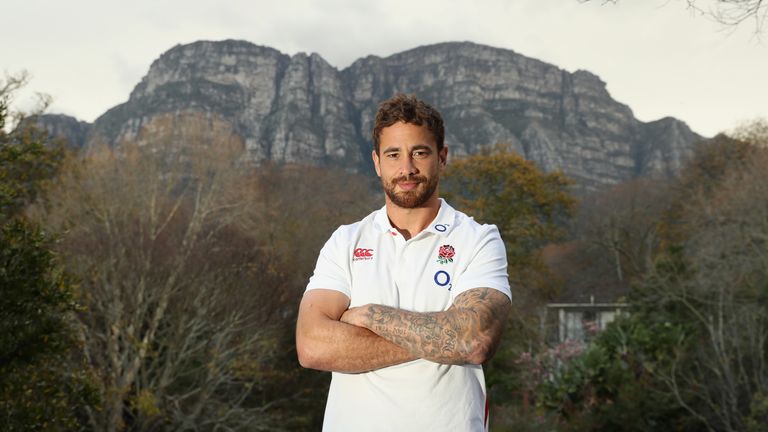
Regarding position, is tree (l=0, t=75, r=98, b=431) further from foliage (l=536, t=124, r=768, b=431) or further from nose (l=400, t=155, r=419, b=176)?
foliage (l=536, t=124, r=768, b=431)

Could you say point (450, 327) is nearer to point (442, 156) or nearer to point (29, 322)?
point (442, 156)

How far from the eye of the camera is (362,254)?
2.66m

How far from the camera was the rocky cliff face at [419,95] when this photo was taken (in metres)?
99.9

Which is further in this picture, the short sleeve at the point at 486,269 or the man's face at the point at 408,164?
the man's face at the point at 408,164

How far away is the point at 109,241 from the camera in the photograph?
1789cm

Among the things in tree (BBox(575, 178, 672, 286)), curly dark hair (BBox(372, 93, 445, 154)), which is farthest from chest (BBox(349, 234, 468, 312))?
tree (BBox(575, 178, 672, 286))

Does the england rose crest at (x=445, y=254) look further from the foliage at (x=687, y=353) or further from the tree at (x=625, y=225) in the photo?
the tree at (x=625, y=225)

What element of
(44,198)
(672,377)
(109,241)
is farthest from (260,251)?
(672,377)

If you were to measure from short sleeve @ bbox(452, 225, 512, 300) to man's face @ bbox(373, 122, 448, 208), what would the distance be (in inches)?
11.2

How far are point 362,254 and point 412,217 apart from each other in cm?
25

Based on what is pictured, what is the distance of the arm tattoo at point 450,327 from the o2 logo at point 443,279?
10cm

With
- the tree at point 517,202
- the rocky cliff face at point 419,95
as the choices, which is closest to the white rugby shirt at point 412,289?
the tree at point 517,202

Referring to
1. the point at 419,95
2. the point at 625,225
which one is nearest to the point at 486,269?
the point at 625,225

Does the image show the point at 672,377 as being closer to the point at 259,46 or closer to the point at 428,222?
the point at 428,222
